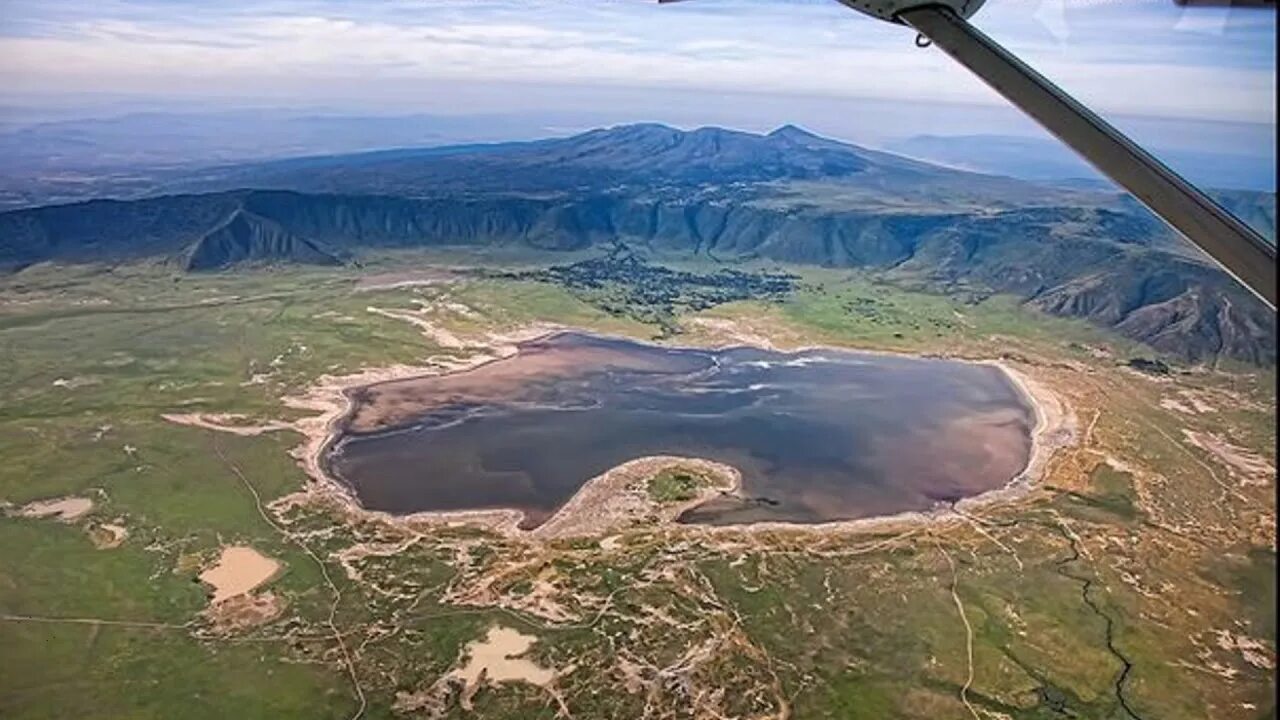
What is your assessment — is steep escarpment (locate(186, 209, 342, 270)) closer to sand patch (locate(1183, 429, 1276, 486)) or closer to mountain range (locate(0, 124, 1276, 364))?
mountain range (locate(0, 124, 1276, 364))

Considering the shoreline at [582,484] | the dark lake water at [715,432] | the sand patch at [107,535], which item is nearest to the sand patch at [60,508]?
the sand patch at [107,535]

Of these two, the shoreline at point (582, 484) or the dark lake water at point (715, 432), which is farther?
the dark lake water at point (715, 432)

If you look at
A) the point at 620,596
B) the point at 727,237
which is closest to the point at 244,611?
the point at 620,596

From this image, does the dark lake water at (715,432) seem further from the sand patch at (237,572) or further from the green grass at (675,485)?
the sand patch at (237,572)

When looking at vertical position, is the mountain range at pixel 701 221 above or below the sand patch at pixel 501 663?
above

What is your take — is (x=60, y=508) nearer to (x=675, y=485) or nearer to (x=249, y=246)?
(x=675, y=485)

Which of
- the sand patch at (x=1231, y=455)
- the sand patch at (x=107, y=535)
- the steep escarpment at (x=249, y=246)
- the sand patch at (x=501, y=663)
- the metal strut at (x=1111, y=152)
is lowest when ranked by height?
the sand patch at (x=107, y=535)

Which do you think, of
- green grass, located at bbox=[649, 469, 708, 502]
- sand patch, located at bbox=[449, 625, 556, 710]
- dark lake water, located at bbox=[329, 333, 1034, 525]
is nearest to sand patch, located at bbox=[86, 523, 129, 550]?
dark lake water, located at bbox=[329, 333, 1034, 525]
